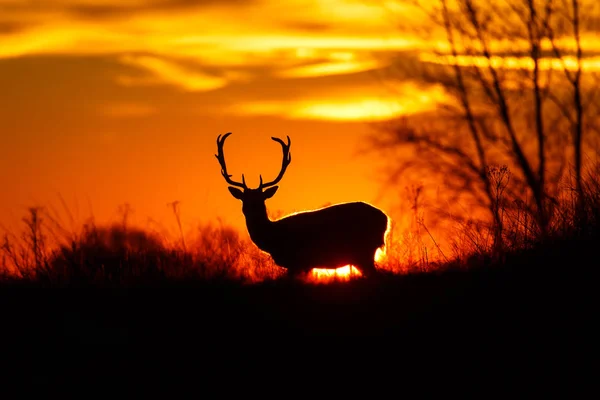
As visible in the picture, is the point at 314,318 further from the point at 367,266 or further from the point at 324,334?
the point at 367,266

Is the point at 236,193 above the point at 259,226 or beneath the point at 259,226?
above

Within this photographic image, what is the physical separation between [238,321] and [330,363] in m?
1.15

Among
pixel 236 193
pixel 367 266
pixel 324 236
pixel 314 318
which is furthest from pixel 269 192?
pixel 314 318

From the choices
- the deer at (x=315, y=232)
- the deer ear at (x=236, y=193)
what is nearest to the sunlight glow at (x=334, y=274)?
the deer at (x=315, y=232)

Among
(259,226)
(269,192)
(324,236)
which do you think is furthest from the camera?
(269,192)

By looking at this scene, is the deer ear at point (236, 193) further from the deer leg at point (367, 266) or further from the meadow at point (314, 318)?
the deer leg at point (367, 266)

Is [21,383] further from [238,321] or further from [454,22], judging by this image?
[454,22]

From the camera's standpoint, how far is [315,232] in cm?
1116

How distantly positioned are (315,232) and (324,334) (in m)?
2.66

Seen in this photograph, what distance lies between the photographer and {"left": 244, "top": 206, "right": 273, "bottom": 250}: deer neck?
11.2 meters

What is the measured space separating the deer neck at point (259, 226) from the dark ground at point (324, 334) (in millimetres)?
1262

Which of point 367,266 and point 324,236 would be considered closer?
point 367,266

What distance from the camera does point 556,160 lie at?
912 inches

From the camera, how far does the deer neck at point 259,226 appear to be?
36.8ft
